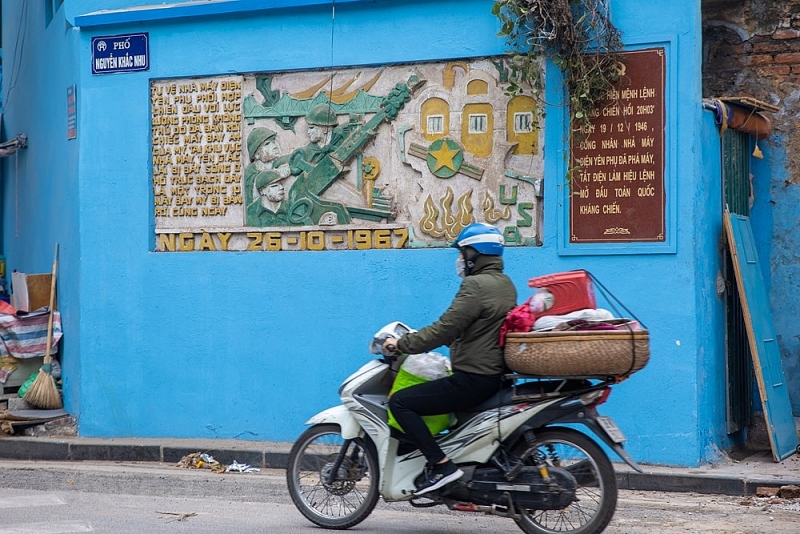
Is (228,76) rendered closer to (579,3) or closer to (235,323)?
(235,323)

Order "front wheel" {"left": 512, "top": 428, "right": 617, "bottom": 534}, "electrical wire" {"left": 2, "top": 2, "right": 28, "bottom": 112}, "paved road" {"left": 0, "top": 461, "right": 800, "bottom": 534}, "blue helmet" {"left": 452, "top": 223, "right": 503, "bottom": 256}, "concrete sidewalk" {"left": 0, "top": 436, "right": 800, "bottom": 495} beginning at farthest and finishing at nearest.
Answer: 1. "electrical wire" {"left": 2, "top": 2, "right": 28, "bottom": 112}
2. "concrete sidewalk" {"left": 0, "top": 436, "right": 800, "bottom": 495}
3. "paved road" {"left": 0, "top": 461, "right": 800, "bottom": 534}
4. "blue helmet" {"left": 452, "top": 223, "right": 503, "bottom": 256}
5. "front wheel" {"left": 512, "top": 428, "right": 617, "bottom": 534}

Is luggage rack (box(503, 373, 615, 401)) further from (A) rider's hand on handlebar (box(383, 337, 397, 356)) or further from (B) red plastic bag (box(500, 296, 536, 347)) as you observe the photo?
(A) rider's hand on handlebar (box(383, 337, 397, 356))

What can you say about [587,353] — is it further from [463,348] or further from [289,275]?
[289,275]

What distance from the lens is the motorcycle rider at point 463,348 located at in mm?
5812

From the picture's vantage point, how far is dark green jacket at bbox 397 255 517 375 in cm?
580

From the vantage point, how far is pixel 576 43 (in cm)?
805

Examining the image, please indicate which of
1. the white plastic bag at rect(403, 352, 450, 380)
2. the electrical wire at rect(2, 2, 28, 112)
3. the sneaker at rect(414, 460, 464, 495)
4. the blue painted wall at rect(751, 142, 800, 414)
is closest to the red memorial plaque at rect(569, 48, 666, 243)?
the blue painted wall at rect(751, 142, 800, 414)

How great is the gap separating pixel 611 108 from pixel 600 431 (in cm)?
328

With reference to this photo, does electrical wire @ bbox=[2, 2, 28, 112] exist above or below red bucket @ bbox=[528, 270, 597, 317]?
above

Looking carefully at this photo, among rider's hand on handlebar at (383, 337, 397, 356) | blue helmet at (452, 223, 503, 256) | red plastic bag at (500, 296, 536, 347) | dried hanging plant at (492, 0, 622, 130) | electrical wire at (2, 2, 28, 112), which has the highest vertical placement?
electrical wire at (2, 2, 28, 112)

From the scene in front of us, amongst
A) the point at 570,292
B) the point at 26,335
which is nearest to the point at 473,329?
the point at 570,292

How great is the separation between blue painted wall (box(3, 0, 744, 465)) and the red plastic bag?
248 cm

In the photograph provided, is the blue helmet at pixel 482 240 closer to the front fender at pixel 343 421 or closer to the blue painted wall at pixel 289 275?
the front fender at pixel 343 421

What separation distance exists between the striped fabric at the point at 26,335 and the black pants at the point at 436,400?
19.2 ft
